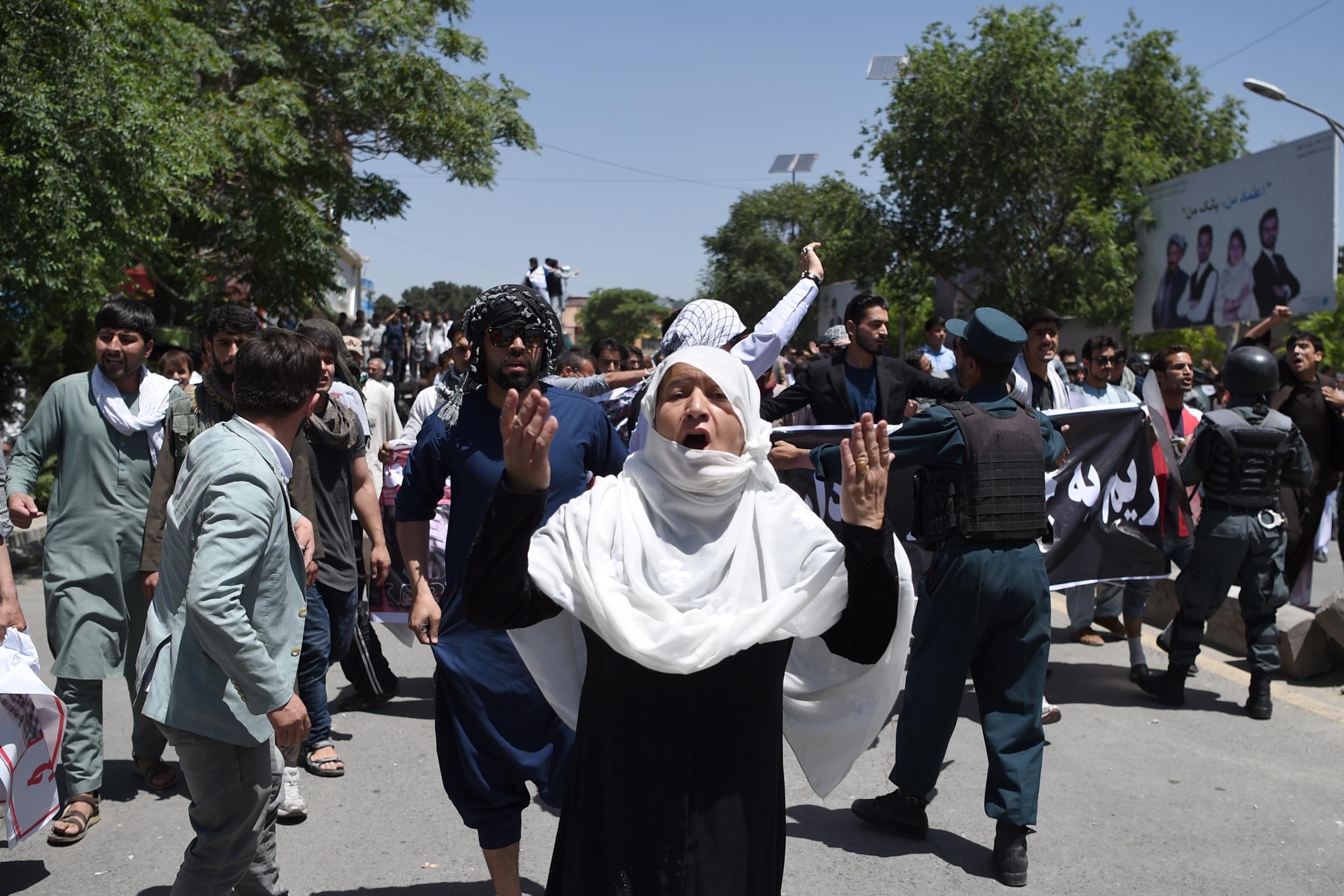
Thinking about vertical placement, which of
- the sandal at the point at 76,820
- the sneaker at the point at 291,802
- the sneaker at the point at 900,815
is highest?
the sneaker at the point at 900,815

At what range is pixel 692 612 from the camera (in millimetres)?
2365

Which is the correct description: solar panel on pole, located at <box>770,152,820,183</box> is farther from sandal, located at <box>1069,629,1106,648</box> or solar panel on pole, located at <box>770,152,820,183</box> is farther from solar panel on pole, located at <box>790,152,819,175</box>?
sandal, located at <box>1069,629,1106,648</box>

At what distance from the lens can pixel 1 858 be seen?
4336mm

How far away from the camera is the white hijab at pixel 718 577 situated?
2.33 meters

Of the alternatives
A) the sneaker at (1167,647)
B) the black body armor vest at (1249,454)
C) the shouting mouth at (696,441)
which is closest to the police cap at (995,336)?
the shouting mouth at (696,441)

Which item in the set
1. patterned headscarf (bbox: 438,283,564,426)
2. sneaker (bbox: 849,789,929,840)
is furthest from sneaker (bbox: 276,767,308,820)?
sneaker (bbox: 849,789,929,840)

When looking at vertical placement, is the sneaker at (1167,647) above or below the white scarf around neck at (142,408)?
below

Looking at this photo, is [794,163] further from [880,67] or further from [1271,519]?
[1271,519]

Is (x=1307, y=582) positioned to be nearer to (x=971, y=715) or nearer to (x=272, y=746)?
(x=971, y=715)

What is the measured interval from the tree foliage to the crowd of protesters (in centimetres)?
334

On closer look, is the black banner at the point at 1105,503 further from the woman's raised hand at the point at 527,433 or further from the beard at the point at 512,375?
the woman's raised hand at the point at 527,433

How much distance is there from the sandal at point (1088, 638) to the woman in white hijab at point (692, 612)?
606 cm

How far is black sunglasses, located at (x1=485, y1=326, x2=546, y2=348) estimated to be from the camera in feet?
12.0

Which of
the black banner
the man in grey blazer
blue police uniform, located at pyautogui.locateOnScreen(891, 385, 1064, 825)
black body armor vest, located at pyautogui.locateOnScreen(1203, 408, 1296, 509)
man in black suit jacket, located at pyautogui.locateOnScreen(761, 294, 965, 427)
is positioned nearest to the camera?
the man in grey blazer
